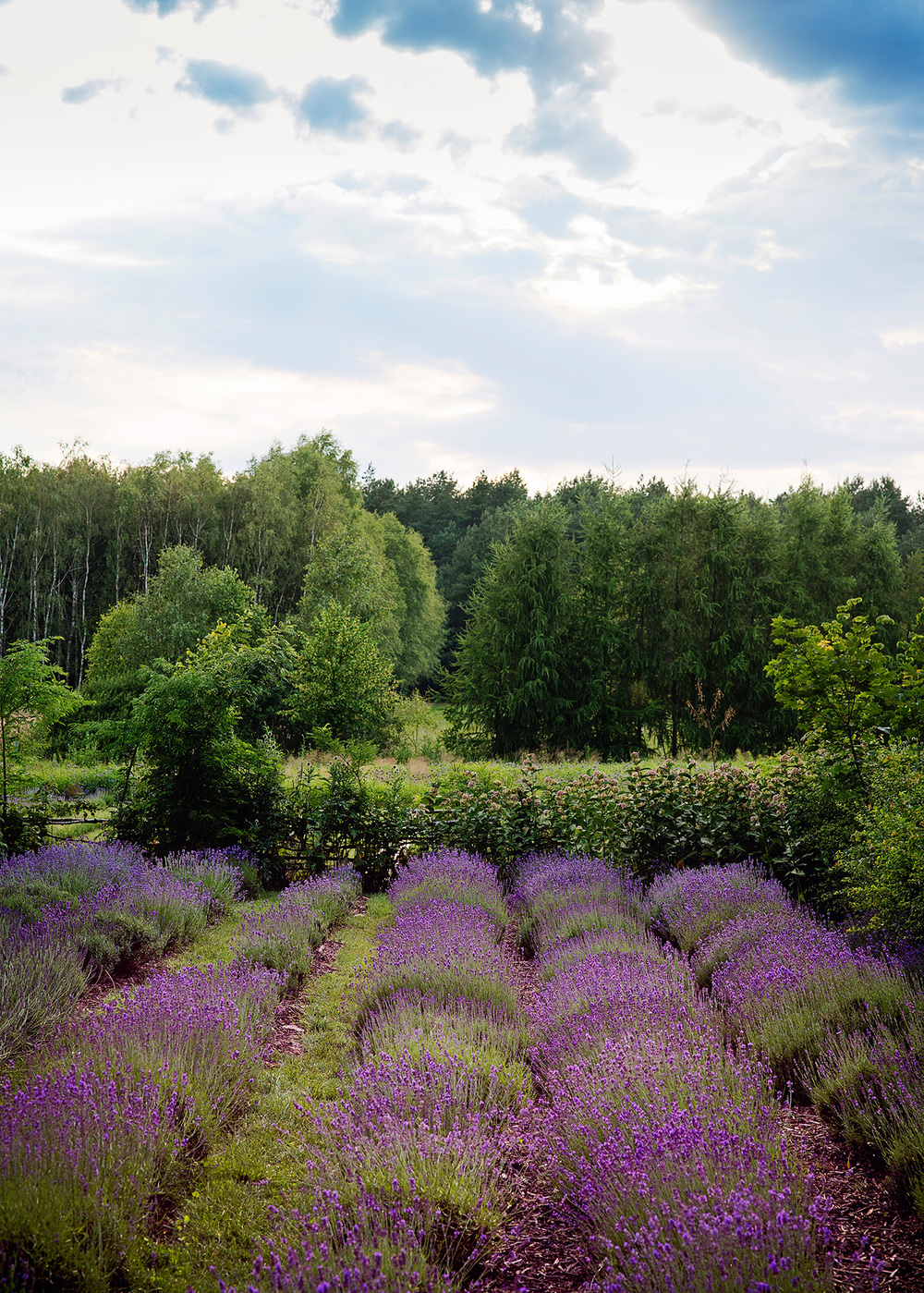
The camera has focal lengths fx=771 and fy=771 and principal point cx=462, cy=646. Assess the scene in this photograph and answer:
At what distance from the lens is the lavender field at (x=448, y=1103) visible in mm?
2133

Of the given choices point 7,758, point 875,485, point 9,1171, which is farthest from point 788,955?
point 875,485

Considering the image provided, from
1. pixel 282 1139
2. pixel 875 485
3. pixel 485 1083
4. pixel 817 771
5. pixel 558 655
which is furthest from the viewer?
pixel 875 485

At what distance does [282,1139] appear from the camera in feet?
9.93

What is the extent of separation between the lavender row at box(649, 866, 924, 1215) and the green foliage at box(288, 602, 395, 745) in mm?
15387

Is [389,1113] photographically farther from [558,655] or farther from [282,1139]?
[558,655]

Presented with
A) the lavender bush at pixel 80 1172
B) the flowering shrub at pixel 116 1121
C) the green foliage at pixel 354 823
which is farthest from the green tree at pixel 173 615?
the lavender bush at pixel 80 1172

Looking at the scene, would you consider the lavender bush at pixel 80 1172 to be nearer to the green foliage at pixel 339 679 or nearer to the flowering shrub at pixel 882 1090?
the flowering shrub at pixel 882 1090

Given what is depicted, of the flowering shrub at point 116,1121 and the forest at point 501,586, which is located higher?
the forest at point 501,586

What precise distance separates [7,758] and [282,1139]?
19.6 feet

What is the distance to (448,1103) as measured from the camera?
2842mm

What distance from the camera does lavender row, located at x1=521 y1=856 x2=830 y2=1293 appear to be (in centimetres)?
192

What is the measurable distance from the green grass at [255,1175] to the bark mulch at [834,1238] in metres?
0.72

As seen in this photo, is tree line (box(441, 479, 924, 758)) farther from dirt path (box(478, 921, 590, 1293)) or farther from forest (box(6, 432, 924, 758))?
dirt path (box(478, 921, 590, 1293))

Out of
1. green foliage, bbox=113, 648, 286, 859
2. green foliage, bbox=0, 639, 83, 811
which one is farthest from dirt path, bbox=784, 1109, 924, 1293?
green foliage, bbox=0, 639, 83, 811
